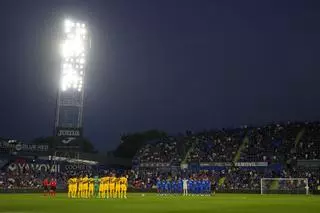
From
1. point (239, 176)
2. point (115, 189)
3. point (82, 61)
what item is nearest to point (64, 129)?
point (82, 61)

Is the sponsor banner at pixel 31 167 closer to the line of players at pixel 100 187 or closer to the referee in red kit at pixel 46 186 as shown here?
the referee in red kit at pixel 46 186

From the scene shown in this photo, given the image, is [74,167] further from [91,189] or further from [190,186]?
[91,189]

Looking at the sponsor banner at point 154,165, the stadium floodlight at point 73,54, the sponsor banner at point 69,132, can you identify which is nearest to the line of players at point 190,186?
the sponsor banner at point 69,132

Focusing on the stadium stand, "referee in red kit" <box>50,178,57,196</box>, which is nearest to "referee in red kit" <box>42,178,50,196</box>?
"referee in red kit" <box>50,178,57,196</box>

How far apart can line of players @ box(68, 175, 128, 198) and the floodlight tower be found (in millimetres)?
10837

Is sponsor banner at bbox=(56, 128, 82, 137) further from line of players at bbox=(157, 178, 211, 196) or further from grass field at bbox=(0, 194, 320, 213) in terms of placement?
grass field at bbox=(0, 194, 320, 213)

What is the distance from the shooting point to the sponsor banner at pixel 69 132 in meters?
54.6

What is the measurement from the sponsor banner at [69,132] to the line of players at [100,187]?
10.6 meters

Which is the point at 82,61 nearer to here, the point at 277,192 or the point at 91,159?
the point at 277,192

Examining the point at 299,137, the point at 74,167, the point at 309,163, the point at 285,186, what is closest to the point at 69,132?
the point at 74,167

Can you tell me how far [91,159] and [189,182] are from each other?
36540mm

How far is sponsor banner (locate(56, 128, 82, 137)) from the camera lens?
54.6 m

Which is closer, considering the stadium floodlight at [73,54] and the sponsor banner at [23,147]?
the stadium floodlight at [73,54]

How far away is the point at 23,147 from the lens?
238 feet
